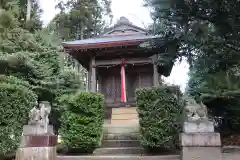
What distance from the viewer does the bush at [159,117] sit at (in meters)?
6.41

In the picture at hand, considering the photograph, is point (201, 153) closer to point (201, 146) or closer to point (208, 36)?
point (201, 146)

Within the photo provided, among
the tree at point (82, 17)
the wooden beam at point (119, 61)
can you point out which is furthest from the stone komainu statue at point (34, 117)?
the tree at point (82, 17)

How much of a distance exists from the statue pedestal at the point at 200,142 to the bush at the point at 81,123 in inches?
95.4

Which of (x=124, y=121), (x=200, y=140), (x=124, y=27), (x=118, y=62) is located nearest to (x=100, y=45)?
(x=118, y=62)

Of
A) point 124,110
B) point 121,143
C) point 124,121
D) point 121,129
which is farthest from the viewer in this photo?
point 124,110

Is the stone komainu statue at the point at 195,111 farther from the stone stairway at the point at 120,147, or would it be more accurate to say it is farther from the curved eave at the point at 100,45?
the curved eave at the point at 100,45

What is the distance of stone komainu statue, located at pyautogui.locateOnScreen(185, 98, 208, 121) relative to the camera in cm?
577

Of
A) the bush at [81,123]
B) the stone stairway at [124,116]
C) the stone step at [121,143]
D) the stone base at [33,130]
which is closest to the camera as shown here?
the stone base at [33,130]

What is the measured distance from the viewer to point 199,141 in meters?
5.61

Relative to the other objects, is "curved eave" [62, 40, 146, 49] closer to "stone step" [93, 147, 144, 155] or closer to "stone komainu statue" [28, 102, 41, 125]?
"stone step" [93, 147, 144, 155]

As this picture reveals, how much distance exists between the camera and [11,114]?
576 centimetres

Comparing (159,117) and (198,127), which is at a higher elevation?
(159,117)

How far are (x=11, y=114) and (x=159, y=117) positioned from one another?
11.4ft

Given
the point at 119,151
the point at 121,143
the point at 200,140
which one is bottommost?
the point at 119,151
